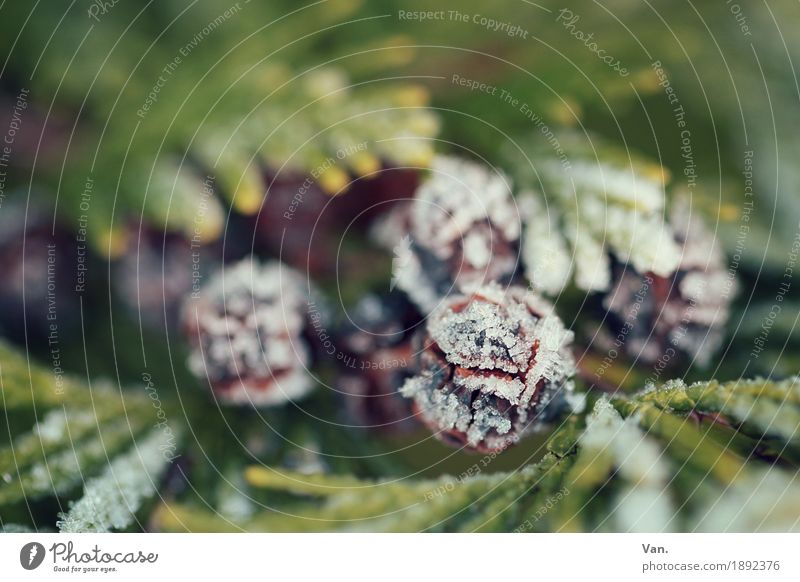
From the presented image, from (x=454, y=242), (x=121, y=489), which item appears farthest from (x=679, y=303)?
(x=121, y=489)

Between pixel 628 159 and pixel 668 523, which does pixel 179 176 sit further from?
pixel 668 523

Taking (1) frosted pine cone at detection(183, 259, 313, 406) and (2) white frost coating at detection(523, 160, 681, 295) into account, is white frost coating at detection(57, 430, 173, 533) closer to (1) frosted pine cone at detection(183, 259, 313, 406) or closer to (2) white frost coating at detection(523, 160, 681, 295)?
(1) frosted pine cone at detection(183, 259, 313, 406)

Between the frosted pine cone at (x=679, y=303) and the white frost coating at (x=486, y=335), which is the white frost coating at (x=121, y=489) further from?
the frosted pine cone at (x=679, y=303)

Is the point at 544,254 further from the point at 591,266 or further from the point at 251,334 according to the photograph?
the point at 251,334

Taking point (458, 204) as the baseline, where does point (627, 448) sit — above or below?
below

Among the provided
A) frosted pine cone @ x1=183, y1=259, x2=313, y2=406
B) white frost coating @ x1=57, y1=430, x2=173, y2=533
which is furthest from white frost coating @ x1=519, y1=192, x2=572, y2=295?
white frost coating @ x1=57, y1=430, x2=173, y2=533
